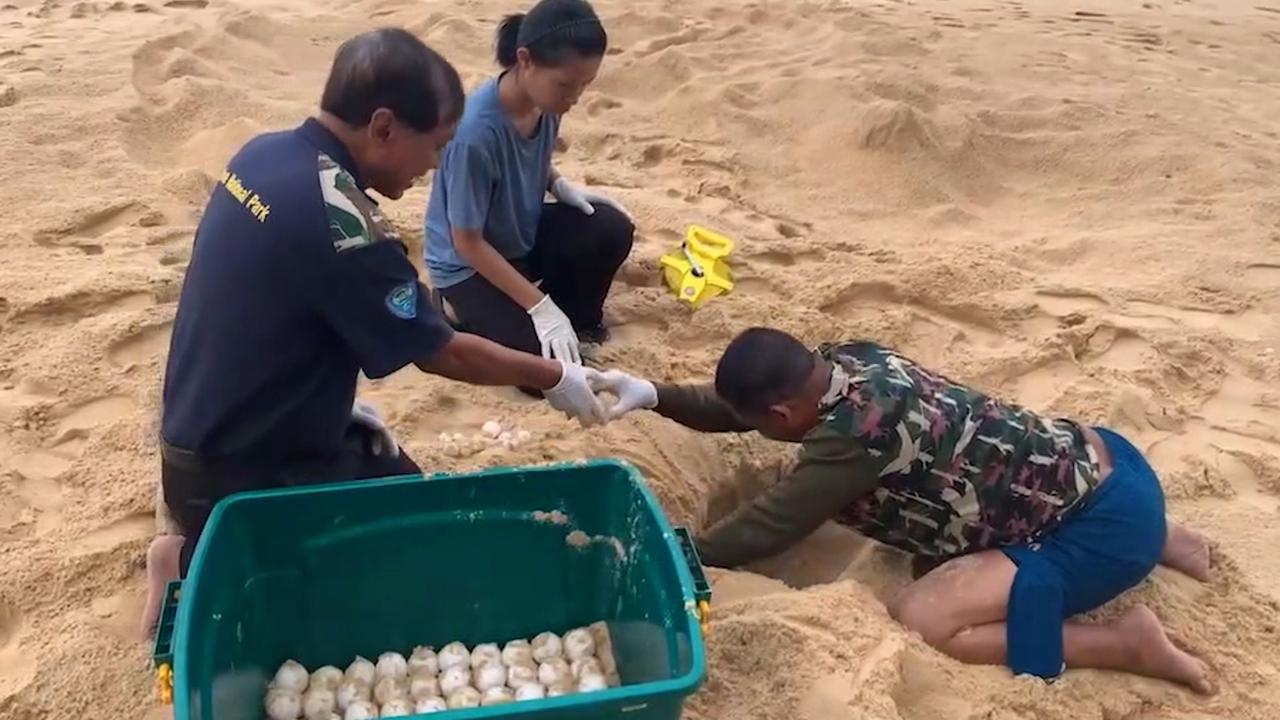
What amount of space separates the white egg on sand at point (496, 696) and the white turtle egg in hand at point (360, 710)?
6.2 inches

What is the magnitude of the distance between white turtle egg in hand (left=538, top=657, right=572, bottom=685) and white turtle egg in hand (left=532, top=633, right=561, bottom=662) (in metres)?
0.02


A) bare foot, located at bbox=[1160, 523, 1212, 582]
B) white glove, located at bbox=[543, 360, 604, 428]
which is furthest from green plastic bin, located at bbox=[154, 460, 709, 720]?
bare foot, located at bbox=[1160, 523, 1212, 582]

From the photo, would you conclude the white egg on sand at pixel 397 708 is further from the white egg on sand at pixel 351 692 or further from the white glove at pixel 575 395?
the white glove at pixel 575 395

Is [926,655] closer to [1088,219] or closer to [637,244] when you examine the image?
[637,244]

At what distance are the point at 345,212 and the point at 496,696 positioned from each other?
721 millimetres

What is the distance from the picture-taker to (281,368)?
157 cm

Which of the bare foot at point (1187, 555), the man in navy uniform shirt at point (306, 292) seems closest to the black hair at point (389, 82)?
the man in navy uniform shirt at point (306, 292)

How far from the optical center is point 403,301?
5.03ft

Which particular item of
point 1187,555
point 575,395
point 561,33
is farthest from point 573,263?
point 1187,555

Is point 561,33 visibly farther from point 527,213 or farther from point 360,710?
point 360,710

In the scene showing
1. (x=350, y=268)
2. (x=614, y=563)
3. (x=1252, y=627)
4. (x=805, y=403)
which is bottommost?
(x=1252, y=627)

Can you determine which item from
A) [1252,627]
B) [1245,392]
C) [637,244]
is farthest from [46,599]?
[1245,392]

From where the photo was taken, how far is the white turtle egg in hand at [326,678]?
1.65 m

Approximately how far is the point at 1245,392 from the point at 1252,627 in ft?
2.85
